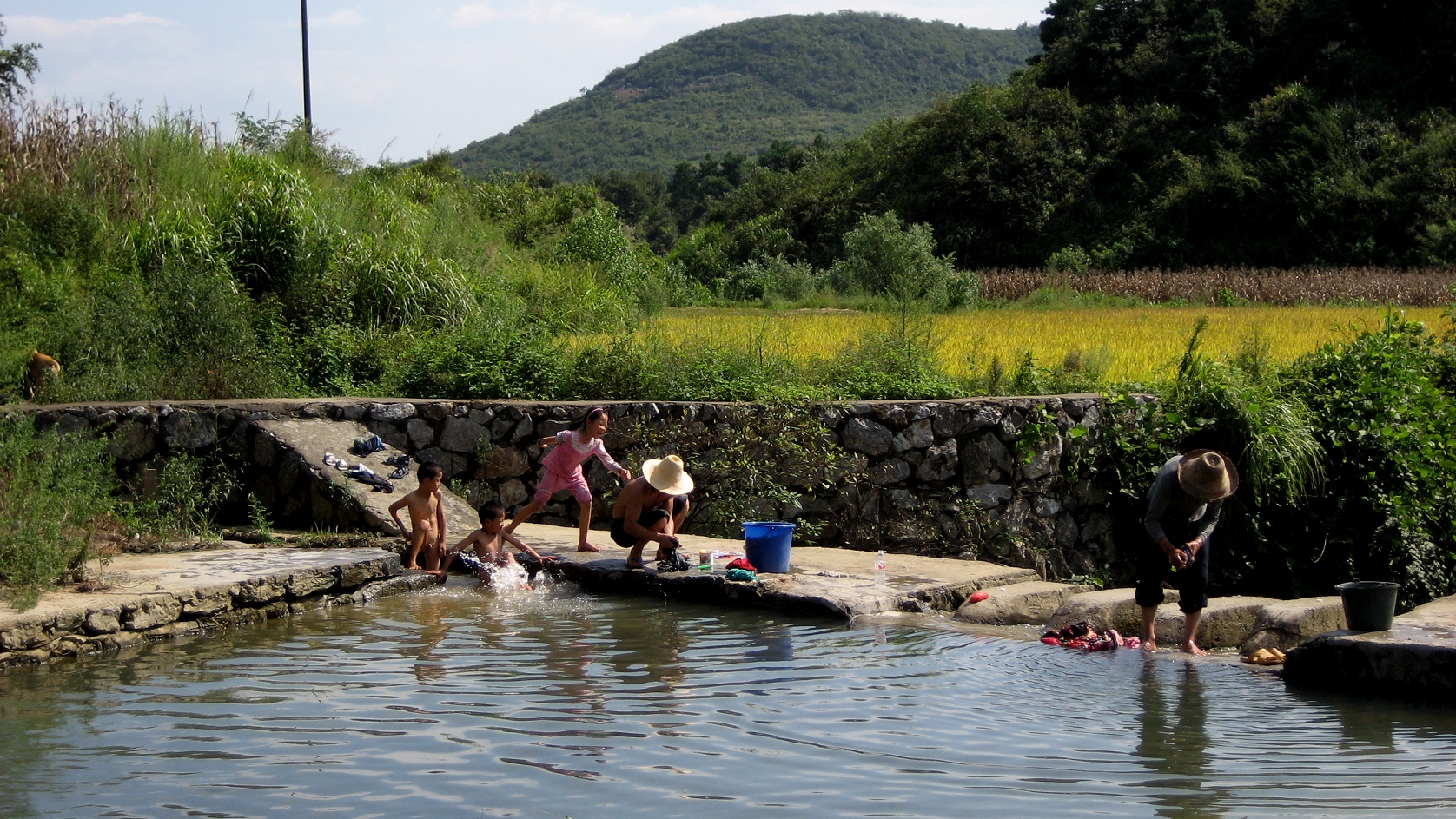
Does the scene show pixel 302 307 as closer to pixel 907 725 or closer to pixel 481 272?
pixel 481 272

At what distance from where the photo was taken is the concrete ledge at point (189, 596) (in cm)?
679

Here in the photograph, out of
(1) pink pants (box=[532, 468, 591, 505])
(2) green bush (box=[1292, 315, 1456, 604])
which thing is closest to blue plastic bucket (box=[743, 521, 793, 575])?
(1) pink pants (box=[532, 468, 591, 505])

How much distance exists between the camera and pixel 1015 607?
26.7ft

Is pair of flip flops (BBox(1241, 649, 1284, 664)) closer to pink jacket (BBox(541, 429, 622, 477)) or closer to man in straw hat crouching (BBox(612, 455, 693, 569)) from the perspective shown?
man in straw hat crouching (BBox(612, 455, 693, 569))

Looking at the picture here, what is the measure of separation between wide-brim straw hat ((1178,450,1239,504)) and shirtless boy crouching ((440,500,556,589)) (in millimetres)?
4333

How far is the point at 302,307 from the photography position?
47.1 feet

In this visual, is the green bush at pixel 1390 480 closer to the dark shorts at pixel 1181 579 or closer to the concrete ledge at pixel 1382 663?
the dark shorts at pixel 1181 579

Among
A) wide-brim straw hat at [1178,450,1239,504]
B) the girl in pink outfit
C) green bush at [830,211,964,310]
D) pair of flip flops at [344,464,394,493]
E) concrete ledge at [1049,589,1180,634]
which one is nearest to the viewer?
wide-brim straw hat at [1178,450,1239,504]

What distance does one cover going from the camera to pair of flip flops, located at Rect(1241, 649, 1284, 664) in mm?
7188

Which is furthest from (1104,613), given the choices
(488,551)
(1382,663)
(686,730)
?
(488,551)

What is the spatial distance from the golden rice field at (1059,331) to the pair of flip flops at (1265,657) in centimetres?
544

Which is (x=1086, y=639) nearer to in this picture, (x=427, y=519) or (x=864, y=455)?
(x=864, y=455)

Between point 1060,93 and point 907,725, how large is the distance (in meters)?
42.0

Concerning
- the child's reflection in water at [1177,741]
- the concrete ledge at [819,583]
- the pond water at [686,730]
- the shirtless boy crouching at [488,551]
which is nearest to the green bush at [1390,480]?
the concrete ledge at [819,583]
